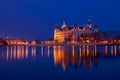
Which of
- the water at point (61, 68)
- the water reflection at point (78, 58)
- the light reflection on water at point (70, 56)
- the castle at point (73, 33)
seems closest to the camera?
the water at point (61, 68)

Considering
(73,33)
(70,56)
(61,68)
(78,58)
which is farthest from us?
(73,33)

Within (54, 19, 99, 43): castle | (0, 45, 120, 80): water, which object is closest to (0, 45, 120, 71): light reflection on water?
(0, 45, 120, 80): water

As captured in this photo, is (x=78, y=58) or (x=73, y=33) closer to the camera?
(x=78, y=58)

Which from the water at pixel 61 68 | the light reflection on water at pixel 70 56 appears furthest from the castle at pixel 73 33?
the water at pixel 61 68

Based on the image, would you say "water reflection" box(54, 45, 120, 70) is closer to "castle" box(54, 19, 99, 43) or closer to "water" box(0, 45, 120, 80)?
"water" box(0, 45, 120, 80)

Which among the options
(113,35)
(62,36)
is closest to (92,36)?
(113,35)

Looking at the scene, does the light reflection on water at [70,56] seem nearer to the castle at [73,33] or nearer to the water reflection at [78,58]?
the water reflection at [78,58]

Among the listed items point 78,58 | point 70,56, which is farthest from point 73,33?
point 78,58

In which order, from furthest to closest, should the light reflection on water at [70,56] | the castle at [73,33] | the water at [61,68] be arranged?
the castle at [73,33] < the light reflection on water at [70,56] < the water at [61,68]

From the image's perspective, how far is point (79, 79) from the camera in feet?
44.7

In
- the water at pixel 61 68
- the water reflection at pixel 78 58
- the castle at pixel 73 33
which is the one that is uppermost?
the castle at pixel 73 33

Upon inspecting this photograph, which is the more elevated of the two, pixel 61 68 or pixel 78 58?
pixel 78 58

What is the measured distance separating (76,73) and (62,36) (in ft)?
359

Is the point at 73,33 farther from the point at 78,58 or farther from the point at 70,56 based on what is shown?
the point at 78,58
